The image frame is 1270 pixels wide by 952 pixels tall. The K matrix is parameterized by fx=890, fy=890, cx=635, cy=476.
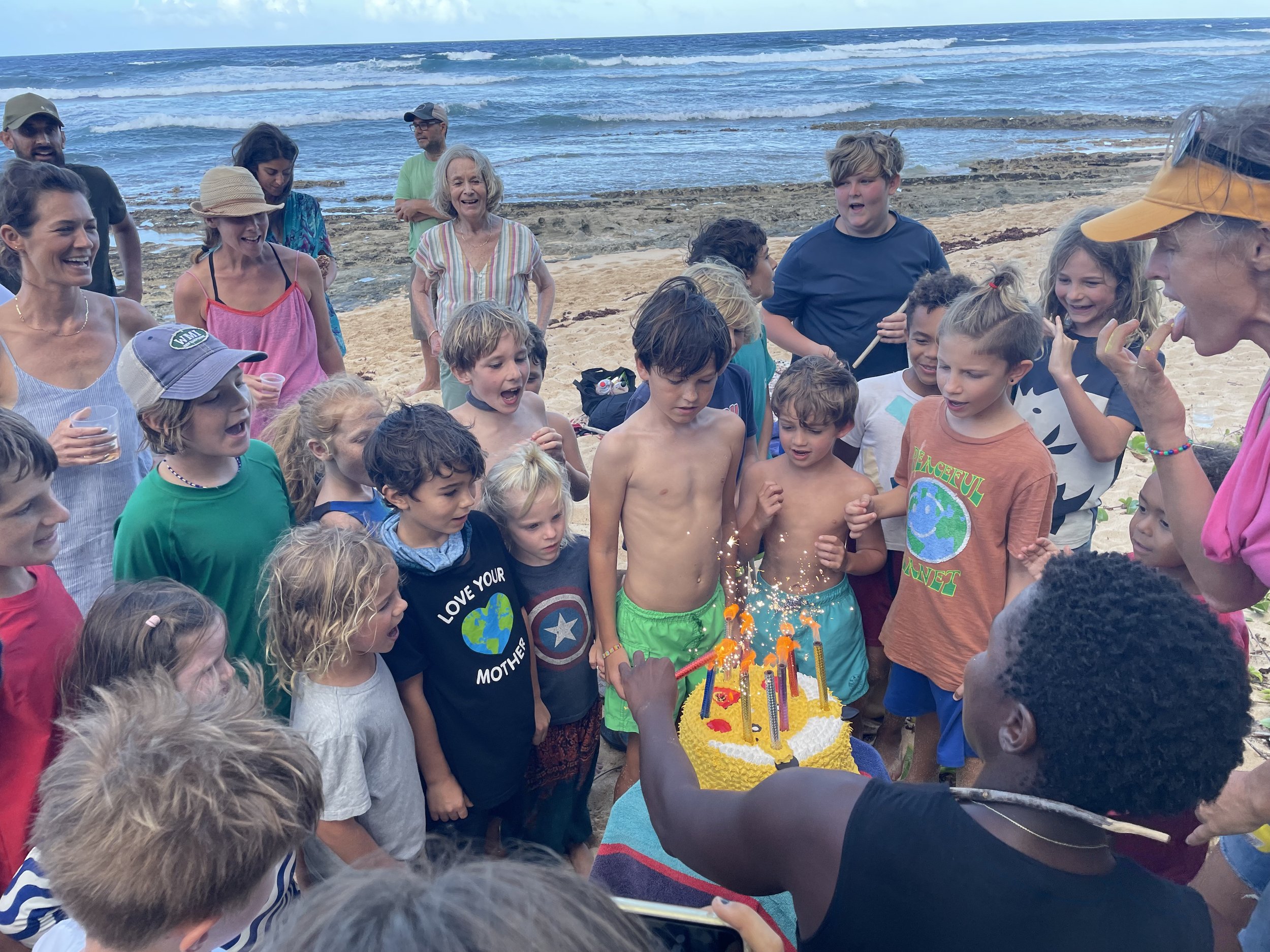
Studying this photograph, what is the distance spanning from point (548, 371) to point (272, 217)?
12.2 ft

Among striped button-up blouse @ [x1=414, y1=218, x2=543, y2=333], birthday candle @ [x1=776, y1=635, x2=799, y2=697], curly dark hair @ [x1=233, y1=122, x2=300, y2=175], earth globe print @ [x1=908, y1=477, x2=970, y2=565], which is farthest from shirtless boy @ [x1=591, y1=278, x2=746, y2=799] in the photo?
curly dark hair @ [x1=233, y1=122, x2=300, y2=175]

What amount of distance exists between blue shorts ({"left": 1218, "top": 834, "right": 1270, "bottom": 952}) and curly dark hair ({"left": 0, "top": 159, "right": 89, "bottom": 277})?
435 cm

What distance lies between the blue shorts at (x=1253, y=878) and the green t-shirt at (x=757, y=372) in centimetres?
246

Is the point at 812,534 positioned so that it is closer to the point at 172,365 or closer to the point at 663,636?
the point at 663,636

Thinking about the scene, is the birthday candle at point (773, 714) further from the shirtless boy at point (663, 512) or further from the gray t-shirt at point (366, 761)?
the gray t-shirt at point (366, 761)

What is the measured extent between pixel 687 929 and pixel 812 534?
2.02 metres

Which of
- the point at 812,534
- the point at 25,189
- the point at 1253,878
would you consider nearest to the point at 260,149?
the point at 25,189

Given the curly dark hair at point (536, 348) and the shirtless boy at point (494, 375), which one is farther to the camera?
the curly dark hair at point (536, 348)

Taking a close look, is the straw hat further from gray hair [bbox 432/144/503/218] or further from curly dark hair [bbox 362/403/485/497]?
curly dark hair [bbox 362/403/485/497]

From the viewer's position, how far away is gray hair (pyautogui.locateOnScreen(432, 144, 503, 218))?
5.10m

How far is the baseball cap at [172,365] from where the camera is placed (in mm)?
2809

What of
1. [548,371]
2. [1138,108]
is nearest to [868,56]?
[1138,108]

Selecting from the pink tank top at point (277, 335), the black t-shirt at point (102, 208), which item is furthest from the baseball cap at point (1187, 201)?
the black t-shirt at point (102, 208)

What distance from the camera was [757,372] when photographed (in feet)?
14.3
